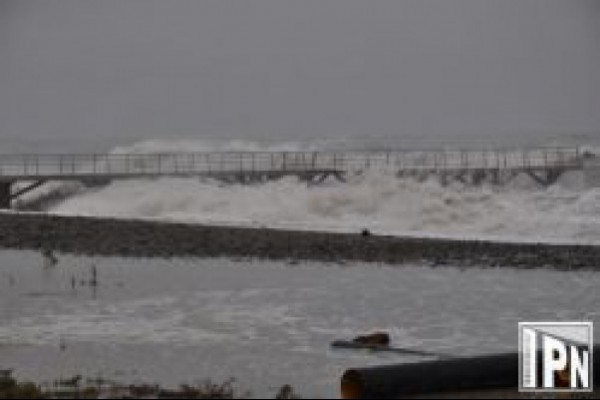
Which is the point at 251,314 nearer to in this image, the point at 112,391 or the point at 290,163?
the point at 112,391

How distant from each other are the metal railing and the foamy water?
7.23ft

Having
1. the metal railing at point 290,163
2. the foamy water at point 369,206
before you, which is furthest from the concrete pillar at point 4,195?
the metal railing at point 290,163

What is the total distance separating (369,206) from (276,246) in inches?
568

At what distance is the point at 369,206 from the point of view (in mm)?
39094

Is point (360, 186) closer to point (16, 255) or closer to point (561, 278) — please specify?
point (16, 255)

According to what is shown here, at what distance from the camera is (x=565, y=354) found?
372 inches

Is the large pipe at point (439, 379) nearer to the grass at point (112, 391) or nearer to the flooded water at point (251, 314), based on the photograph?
the grass at point (112, 391)

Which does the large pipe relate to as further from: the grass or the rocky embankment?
the rocky embankment

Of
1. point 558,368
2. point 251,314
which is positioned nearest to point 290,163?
point 251,314

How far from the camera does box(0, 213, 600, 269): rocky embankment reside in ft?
73.2

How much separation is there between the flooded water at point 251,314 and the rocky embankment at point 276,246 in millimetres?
1393

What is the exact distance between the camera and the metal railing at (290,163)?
164 feet

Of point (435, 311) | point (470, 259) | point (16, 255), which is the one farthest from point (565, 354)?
point (16, 255)

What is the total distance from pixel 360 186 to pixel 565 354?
31.4 metres
